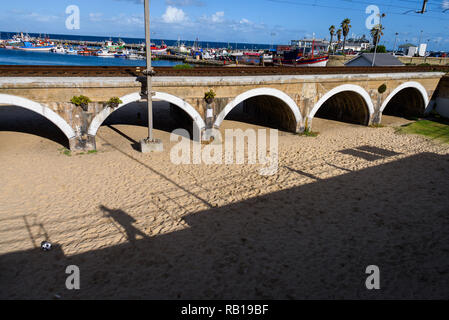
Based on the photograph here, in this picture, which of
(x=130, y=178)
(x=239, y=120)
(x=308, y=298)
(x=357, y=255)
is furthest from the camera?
(x=239, y=120)

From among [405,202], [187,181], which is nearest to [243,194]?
[187,181]

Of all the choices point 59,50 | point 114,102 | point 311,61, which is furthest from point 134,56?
point 114,102

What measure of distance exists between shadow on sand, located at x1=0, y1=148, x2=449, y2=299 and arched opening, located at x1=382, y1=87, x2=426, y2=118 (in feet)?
65.0

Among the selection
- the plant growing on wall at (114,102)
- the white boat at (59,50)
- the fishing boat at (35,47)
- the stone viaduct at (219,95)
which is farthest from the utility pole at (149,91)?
the fishing boat at (35,47)

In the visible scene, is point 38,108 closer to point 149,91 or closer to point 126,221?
point 149,91

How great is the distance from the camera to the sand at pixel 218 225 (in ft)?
27.4

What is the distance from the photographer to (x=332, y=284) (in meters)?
8.38

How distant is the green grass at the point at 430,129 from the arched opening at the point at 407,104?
2.11 metres

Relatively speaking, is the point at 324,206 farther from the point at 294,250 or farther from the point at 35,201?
the point at 35,201

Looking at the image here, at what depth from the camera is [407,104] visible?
3028 cm

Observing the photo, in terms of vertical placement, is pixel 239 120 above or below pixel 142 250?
above

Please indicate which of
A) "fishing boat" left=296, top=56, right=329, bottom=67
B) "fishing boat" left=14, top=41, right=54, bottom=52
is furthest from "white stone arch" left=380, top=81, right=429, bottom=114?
"fishing boat" left=14, top=41, right=54, bottom=52

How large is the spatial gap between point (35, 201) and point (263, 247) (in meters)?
9.38

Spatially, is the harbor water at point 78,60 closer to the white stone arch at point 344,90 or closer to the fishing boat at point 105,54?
the fishing boat at point 105,54
